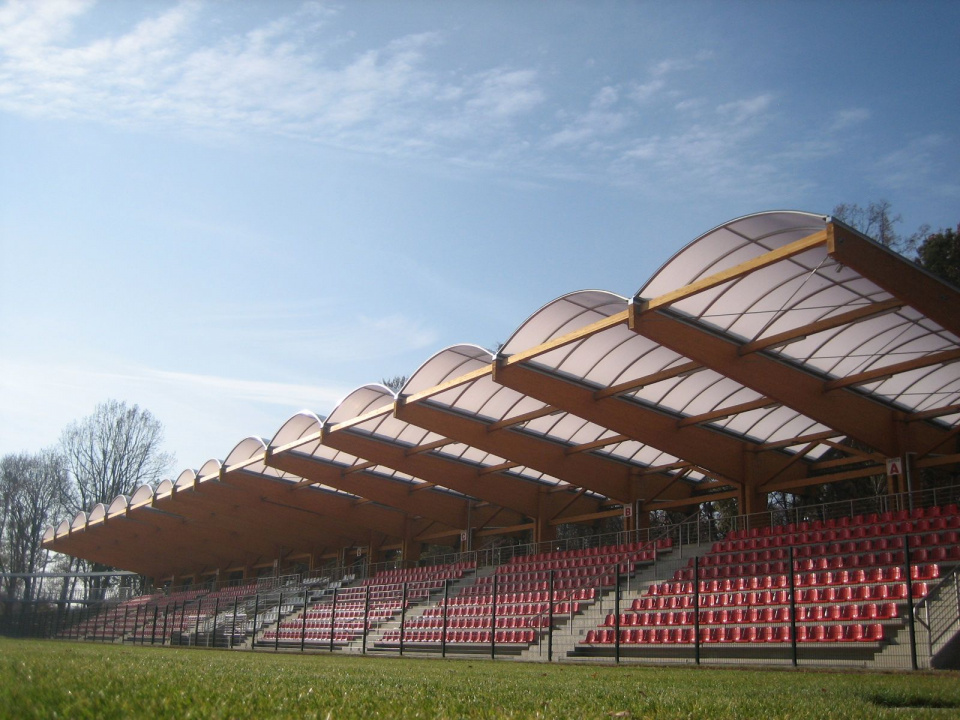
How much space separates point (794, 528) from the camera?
905 inches

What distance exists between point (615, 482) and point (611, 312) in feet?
37.7

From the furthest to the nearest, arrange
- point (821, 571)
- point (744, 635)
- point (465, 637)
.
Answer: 1. point (465, 637)
2. point (821, 571)
3. point (744, 635)

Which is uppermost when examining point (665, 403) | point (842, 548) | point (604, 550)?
point (665, 403)

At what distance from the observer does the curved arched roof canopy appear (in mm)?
17484

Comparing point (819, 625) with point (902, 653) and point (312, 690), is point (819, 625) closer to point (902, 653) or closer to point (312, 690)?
point (902, 653)

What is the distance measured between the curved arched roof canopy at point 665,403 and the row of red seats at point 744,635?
5.57 m

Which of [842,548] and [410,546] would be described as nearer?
[842,548]

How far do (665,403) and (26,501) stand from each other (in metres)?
56.6

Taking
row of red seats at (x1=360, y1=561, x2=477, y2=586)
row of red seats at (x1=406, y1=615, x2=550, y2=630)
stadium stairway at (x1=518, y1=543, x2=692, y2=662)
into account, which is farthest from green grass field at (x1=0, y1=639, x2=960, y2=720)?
row of red seats at (x1=360, y1=561, x2=477, y2=586)

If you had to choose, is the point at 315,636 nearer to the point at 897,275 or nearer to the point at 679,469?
the point at 679,469

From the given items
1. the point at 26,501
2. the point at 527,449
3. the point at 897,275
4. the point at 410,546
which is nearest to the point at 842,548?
the point at 897,275

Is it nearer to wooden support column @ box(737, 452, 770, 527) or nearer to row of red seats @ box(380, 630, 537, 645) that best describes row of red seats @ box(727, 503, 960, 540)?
wooden support column @ box(737, 452, 770, 527)

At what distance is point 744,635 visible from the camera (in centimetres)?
1734

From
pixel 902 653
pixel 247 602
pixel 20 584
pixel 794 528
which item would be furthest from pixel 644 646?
pixel 20 584
